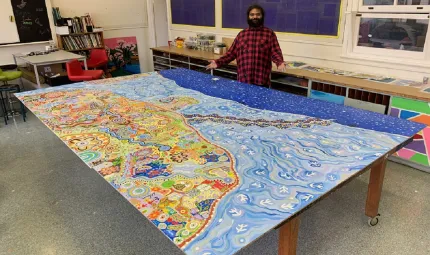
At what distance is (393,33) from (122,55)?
5.55 metres

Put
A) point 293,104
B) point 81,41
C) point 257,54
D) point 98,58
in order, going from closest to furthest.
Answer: point 293,104 → point 257,54 → point 98,58 → point 81,41

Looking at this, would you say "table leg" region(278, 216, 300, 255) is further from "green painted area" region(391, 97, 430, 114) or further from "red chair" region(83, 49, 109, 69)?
"red chair" region(83, 49, 109, 69)

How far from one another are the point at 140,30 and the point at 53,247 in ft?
20.3

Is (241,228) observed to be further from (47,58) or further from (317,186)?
(47,58)

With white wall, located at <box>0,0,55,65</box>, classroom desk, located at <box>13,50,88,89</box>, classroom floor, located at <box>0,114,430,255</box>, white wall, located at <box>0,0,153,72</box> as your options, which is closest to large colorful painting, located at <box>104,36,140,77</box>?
white wall, located at <box>0,0,153,72</box>

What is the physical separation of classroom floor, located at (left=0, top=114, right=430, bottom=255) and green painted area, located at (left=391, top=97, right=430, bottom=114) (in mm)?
632

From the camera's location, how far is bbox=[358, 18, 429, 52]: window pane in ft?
12.1

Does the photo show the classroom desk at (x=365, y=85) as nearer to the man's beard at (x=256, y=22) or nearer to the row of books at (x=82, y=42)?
the man's beard at (x=256, y=22)

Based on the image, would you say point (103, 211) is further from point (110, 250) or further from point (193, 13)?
point (193, 13)

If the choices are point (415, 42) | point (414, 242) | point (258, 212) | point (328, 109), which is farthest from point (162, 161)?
point (415, 42)

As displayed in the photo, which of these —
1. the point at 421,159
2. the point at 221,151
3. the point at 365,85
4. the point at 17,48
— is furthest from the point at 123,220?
the point at 17,48

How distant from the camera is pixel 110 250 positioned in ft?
7.84

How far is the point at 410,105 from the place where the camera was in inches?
127

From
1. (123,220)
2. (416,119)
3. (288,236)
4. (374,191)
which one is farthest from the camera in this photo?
(416,119)
